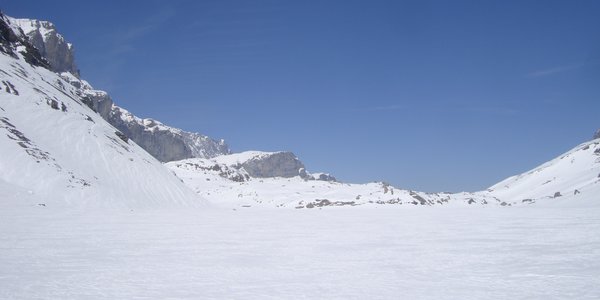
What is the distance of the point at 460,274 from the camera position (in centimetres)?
888

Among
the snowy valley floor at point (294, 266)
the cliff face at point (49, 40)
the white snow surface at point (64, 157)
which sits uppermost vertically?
the cliff face at point (49, 40)

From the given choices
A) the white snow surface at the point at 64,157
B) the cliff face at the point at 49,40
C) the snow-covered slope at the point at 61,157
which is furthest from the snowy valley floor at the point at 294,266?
the cliff face at the point at 49,40

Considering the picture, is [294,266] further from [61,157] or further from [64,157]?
[64,157]

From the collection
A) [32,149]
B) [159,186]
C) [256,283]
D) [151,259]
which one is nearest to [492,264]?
[256,283]

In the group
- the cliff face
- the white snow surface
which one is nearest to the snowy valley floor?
the white snow surface

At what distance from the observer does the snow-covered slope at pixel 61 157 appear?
32.3 meters

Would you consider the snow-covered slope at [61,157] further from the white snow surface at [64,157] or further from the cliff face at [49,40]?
the cliff face at [49,40]

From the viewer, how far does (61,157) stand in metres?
38.6

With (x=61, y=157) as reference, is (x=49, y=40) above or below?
above

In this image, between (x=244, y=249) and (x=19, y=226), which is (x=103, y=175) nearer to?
(x=19, y=226)

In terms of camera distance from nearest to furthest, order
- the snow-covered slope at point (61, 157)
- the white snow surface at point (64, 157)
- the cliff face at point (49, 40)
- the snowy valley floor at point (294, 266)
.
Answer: the snowy valley floor at point (294, 266)
the snow-covered slope at point (61, 157)
the white snow surface at point (64, 157)
the cliff face at point (49, 40)

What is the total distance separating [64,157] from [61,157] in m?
0.53

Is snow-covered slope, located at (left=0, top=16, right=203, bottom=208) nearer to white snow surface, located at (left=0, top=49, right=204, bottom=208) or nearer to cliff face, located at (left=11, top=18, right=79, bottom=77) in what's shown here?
white snow surface, located at (left=0, top=49, right=204, bottom=208)

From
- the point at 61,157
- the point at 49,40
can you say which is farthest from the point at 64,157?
the point at 49,40
